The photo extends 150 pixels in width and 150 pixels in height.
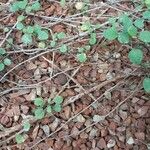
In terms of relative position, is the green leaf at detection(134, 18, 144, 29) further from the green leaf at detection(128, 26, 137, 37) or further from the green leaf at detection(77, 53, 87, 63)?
the green leaf at detection(77, 53, 87, 63)

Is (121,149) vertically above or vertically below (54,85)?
below

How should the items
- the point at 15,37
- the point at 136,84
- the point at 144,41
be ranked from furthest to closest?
1. the point at 15,37
2. the point at 136,84
3. the point at 144,41

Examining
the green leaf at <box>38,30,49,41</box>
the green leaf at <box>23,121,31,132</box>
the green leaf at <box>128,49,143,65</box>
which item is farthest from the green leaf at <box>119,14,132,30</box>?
the green leaf at <box>23,121,31,132</box>

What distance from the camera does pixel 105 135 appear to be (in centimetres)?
167

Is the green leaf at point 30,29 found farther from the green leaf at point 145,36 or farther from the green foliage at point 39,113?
the green leaf at point 145,36

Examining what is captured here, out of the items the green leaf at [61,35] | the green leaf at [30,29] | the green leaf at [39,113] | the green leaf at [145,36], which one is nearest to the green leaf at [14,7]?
the green leaf at [30,29]

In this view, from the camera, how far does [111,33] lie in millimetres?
1649

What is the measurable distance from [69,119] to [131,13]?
55 cm

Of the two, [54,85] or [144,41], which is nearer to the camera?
[144,41]

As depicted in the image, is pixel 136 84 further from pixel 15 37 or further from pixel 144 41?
pixel 15 37

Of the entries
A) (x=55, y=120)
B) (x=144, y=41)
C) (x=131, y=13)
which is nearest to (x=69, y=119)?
(x=55, y=120)

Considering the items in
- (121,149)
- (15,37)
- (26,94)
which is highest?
(15,37)

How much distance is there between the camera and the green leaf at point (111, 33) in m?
1.64

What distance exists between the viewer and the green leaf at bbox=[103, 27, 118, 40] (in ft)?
5.39
